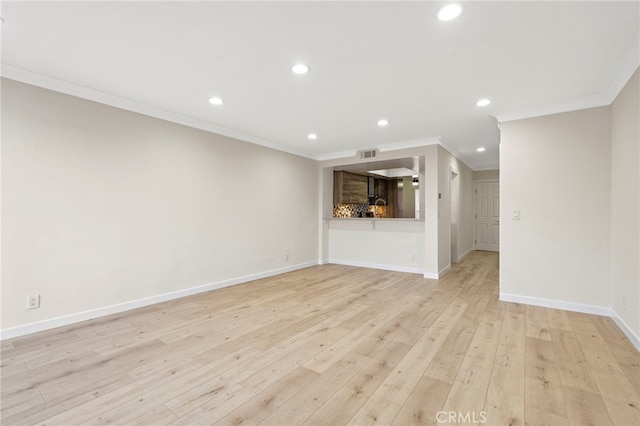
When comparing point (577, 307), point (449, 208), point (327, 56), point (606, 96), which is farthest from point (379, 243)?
point (327, 56)

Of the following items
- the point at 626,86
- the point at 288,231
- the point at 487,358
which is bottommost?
the point at 487,358

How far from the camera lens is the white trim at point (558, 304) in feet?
10.7

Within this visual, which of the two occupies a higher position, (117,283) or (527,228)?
(527,228)

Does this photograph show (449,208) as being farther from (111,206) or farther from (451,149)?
(111,206)

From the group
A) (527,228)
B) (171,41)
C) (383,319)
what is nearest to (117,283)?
(171,41)

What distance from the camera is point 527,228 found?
3641mm

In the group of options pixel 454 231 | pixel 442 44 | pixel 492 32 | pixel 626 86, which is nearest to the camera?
pixel 492 32

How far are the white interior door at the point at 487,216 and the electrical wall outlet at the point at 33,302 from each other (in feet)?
31.1

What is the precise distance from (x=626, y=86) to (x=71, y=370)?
5.30 meters

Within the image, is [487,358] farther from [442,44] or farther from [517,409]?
[442,44]

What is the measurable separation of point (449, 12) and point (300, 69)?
1260 mm

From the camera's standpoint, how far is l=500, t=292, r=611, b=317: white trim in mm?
3256

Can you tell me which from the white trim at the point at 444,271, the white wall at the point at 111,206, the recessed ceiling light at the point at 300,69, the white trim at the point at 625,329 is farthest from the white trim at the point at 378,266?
the recessed ceiling light at the point at 300,69

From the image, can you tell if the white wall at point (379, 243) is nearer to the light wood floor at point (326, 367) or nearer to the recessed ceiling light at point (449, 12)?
the light wood floor at point (326, 367)
